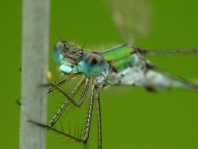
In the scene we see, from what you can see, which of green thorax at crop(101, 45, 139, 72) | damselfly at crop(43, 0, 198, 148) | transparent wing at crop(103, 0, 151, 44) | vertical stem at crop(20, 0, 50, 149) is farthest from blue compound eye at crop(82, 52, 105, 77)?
vertical stem at crop(20, 0, 50, 149)

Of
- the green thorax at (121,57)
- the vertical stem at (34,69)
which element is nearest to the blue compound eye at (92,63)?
the green thorax at (121,57)

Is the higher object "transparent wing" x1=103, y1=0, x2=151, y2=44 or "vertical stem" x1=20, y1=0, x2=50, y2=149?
"transparent wing" x1=103, y1=0, x2=151, y2=44

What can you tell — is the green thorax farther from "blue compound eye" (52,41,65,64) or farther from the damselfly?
"blue compound eye" (52,41,65,64)

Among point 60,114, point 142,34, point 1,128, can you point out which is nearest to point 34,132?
point 60,114

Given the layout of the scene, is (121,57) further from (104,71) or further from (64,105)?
(64,105)

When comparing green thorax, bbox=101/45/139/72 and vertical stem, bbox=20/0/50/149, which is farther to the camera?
green thorax, bbox=101/45/139/72

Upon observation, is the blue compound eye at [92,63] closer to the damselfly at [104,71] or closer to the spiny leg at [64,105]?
the damselfly at [104,71]

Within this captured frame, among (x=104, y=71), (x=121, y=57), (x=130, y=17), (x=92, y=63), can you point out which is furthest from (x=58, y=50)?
(x=130, y=17)

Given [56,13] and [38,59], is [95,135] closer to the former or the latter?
[38,59]
